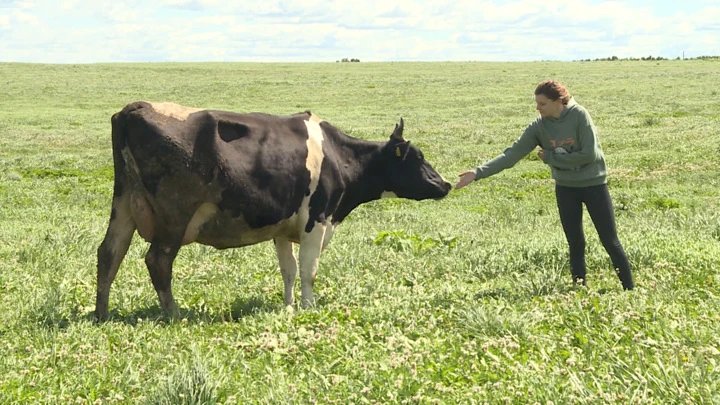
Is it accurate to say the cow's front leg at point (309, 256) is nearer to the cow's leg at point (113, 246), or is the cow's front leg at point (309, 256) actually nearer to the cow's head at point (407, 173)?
the cow's head at point (407, 173)

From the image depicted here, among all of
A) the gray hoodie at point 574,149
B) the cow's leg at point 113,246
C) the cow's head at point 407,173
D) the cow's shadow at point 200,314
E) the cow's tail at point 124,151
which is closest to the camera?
the cow's shadow at point 200,314

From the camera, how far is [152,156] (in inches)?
333

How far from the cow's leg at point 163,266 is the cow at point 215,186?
1 cm

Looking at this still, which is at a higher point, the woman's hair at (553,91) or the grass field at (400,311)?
the woman's hair at (553,91)

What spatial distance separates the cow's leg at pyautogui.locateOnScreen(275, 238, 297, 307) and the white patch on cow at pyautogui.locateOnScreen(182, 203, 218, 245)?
1332 millimetres

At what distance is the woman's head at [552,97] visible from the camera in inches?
350

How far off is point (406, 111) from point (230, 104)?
37.5ft

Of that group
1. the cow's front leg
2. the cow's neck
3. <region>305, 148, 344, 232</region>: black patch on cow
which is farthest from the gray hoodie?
the cow's front leg

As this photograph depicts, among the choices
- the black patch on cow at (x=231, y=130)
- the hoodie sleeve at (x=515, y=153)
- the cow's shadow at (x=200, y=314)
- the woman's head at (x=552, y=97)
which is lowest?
the cow's shadow at (x=200, y=314)

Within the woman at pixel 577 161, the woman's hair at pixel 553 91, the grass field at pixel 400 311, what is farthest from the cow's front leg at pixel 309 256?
the woman's hair at pixel 553 91

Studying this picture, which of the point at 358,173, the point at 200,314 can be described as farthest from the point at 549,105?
the point at 200,314

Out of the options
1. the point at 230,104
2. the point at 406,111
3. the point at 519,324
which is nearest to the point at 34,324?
the point at 519,324

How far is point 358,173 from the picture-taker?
10375 millimetres

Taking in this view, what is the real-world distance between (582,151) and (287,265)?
11.6 ft
